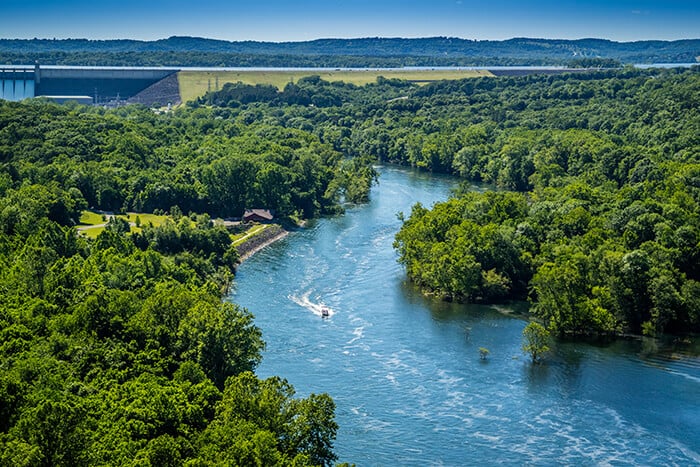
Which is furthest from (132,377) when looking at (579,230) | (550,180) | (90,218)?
(550,180)

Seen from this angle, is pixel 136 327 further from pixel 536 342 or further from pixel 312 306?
pixel 536 342

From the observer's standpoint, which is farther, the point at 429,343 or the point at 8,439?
the point at 429,343

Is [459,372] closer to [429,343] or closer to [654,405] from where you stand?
[429,343]

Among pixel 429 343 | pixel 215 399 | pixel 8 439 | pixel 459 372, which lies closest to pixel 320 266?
pixel 429 343

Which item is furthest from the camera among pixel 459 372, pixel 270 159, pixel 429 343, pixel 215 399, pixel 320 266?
pixel 270 159

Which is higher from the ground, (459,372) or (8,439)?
(8,439)

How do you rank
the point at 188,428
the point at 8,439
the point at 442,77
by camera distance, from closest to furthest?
the point at 8,439 → the point at 188,428 → the point at 442,77

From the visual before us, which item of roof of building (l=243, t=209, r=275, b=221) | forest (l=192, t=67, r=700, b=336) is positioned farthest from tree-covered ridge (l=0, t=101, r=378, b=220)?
forest (l=192, t=67, r=700, b=336)
